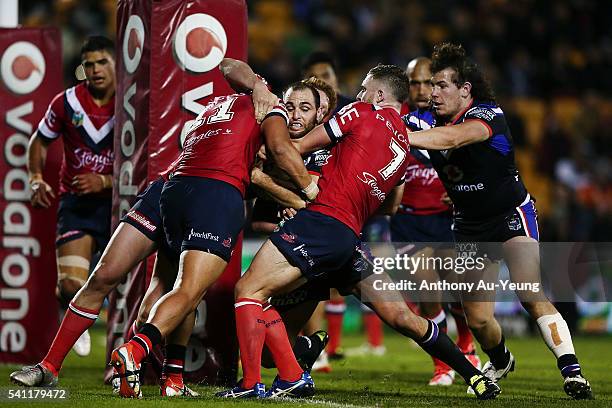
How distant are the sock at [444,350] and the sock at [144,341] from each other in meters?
1.79

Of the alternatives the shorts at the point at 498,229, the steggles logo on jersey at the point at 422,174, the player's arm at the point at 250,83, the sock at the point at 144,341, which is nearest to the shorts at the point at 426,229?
the steggles logo on jersey at the point at 422,174

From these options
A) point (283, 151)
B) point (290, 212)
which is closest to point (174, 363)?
point (290, 212)

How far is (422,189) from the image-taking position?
381 inches

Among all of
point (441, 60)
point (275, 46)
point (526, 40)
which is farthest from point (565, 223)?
point (441, 60)

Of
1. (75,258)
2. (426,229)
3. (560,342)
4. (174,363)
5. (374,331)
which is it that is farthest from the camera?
(374,331)

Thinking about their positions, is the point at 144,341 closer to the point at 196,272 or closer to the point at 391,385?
the point at 196,272

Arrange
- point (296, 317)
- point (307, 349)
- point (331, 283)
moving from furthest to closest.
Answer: point (296, 317), point (307, 349), point (331, 283)

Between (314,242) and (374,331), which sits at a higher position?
(314,242)

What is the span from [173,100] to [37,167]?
2.04 m

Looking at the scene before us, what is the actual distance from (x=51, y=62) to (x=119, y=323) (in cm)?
293

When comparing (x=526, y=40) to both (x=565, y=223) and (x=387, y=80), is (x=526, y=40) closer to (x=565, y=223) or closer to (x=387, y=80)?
(x=565, y=223)

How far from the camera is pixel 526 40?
63.4 feet

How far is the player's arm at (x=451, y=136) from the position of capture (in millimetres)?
7109

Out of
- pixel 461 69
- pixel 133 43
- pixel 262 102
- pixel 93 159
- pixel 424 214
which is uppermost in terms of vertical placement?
pixel 133 43
